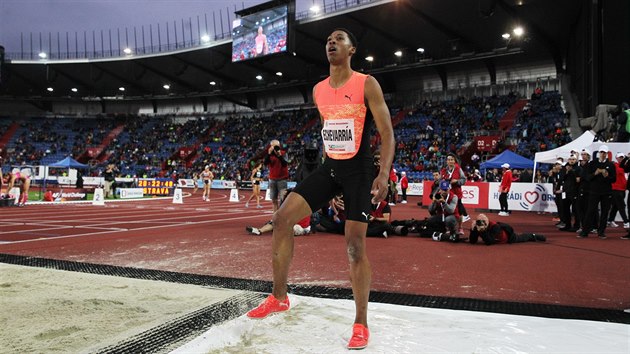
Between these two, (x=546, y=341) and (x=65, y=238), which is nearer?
(x=546, y=341)

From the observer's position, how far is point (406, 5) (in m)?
26.8

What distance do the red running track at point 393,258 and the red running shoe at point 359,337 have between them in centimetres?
173

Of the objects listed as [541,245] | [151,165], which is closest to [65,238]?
[541,245]

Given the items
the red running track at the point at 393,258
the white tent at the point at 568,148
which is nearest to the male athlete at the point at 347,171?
the red running track at the point at 393,258

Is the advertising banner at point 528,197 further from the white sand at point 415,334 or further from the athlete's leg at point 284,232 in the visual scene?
the athlete's leg at point 284,232

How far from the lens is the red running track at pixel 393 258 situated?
441cm

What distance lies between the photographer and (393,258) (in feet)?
20.2

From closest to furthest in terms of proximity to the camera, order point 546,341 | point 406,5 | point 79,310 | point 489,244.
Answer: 1. point 546,341
2. point 79,310
3. point 489,244
4. point 406,5

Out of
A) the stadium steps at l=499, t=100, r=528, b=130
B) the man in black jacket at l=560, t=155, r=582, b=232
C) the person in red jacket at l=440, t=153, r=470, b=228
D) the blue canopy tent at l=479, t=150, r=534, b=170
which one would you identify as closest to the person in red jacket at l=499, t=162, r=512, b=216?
the man in black jacket at l=560, t=155, r=582, b=232

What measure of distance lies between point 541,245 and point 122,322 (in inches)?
282

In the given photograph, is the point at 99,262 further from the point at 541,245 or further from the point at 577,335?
the point at 541,245

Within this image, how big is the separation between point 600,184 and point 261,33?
2698cm

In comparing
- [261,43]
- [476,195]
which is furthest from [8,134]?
[476,195]

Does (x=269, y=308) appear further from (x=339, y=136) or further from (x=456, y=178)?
(x=456, y=178)
